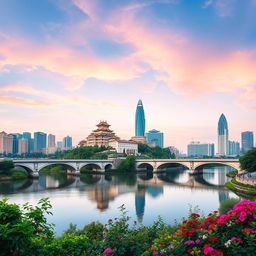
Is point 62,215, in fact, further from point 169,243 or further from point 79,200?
point 169,243

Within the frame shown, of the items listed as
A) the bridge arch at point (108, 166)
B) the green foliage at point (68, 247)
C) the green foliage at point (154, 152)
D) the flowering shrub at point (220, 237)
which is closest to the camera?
the flowering shrub at point (220, 237)

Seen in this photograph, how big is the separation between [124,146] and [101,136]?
33.6 feet

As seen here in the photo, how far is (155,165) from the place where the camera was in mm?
67312

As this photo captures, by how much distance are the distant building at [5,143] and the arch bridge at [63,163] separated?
334 ft

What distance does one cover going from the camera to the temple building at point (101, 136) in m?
98.5

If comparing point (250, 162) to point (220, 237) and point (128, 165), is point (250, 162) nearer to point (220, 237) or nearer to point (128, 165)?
point (128, 165)

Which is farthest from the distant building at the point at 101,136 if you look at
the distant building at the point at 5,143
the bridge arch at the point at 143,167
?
the distant building at the point at 5,143

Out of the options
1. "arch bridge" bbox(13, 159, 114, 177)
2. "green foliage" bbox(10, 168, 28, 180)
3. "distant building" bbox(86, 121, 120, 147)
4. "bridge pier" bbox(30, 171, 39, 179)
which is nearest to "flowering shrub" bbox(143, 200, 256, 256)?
"green foliage" bbox(10, 168, 28, 180)

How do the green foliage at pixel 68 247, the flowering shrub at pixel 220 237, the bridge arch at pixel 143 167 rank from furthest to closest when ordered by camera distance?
the bridge arch at pixel 143 167, the green foliage at pixel 68 247, the flowering shrub at pixel 220 237

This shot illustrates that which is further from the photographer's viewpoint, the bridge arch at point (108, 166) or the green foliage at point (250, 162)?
the bridge arch at point (108, 166)

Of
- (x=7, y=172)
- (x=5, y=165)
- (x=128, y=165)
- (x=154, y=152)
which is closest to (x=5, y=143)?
(x=154, y=152)

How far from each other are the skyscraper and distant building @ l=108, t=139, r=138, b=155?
3421 inches

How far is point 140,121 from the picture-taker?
190 m

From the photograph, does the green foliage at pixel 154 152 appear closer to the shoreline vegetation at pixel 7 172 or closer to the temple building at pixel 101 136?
the temple building at pixel 101 136
